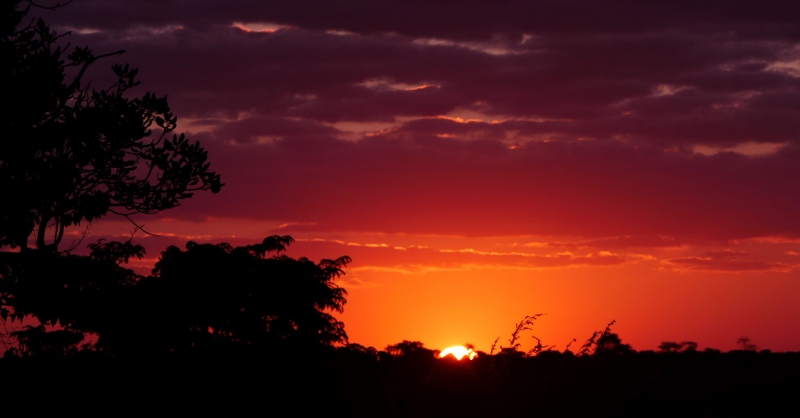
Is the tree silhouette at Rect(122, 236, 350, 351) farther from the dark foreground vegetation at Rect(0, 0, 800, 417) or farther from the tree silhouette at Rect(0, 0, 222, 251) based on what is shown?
the tree silhouette at Rect(0, 0, 222, 251)

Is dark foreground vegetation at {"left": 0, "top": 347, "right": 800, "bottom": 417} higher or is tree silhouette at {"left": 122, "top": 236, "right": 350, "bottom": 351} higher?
tree silhouette at {"left": 122, "top": 236, "right": 350, "bottom": 351}

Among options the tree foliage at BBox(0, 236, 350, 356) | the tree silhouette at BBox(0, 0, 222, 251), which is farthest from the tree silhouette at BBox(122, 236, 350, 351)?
the tree silhouette at BBox(0, 0, 222, 251)

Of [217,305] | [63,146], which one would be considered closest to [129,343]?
[217,305]

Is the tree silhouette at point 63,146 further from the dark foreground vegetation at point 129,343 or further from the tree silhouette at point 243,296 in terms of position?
the tree silhouette at point 243,296

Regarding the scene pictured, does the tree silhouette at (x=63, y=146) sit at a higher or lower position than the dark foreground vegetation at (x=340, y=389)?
higher

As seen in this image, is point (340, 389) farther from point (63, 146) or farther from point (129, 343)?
point (63, 146)

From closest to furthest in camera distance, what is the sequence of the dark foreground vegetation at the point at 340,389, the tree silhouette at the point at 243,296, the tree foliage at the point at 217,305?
the dark foreground vegetation at the point at 340,389 < the tree foliage at the point at 217,305 < the tree silhouette at the point at 243,296

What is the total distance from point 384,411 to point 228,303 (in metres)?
10.2

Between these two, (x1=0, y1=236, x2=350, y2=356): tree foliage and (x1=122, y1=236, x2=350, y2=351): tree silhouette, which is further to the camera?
(x1=122, y1=236, x2=350, y2=351): tree silhouette

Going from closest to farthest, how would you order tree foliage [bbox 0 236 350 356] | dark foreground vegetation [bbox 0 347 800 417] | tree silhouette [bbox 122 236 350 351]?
dark foreground vegetation [bbox 0 347 800 417] → tree foliage [bbox 0 236 350 356] → tree silhouette [bbox 122 236 350 351]

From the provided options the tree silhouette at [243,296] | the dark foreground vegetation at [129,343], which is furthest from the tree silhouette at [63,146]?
the tree silhouette at [243,296]

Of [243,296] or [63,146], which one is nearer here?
[63,146]

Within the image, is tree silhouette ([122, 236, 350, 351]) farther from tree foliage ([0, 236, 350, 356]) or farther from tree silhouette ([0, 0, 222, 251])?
tree silhouette ([0, 0, 222, 251])

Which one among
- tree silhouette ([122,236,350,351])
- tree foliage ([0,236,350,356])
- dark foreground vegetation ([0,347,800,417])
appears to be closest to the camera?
dark foreground vegetation ([0,347,800,417])
